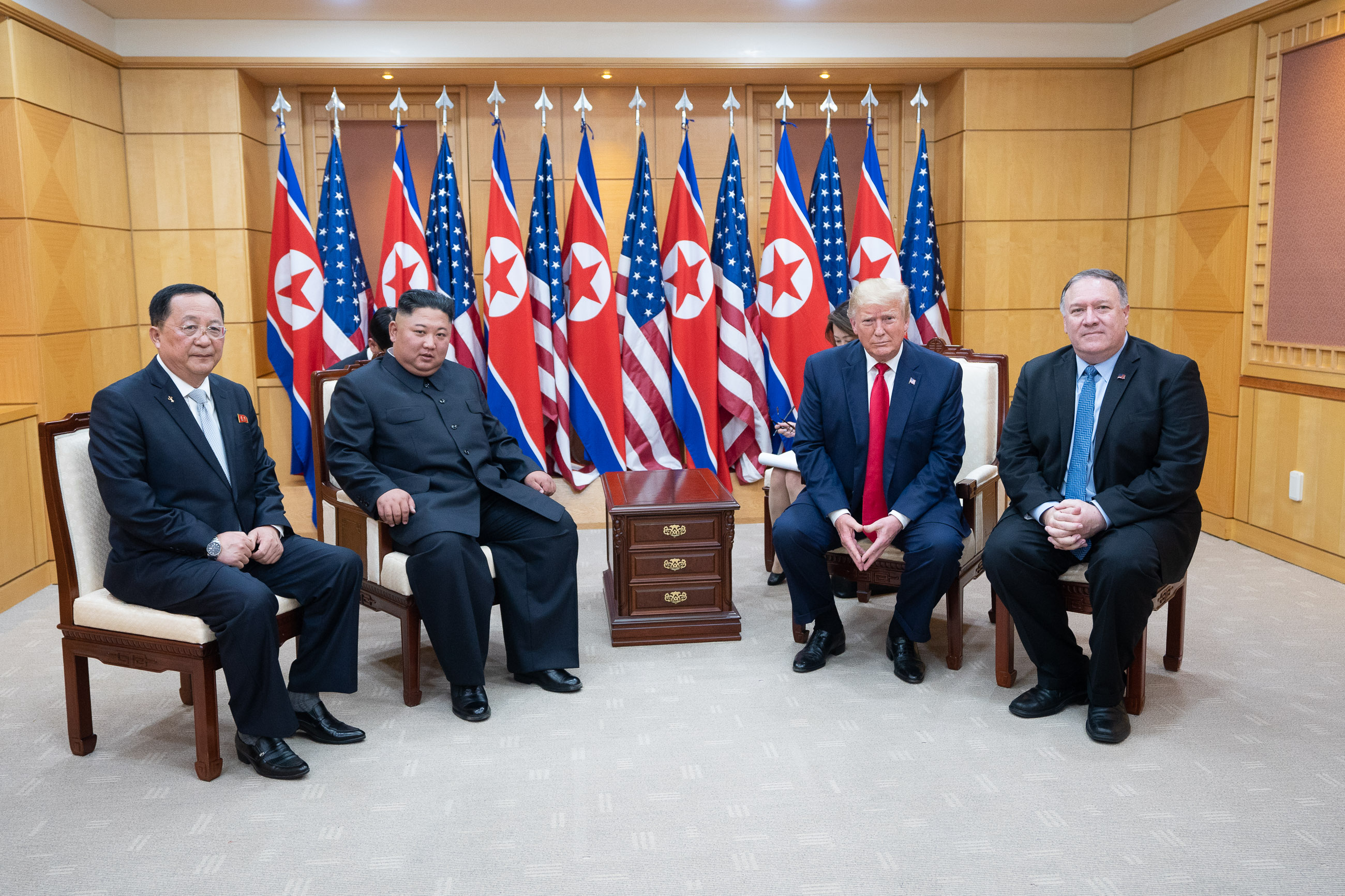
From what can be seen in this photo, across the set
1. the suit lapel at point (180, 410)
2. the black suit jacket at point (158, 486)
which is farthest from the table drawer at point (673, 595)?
the suit lapel at point (180, 410)

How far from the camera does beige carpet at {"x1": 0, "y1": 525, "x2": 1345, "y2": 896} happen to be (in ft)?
7.45

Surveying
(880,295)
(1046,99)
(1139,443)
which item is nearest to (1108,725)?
(1139,443)

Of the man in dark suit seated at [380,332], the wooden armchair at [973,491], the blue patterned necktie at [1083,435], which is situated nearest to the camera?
the blue patterned necktie at [1083,435]

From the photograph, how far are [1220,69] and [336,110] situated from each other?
4.77 meters

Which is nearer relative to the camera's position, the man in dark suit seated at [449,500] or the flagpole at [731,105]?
the man in dark suit seated at [449,500]

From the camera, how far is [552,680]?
3.41 metres

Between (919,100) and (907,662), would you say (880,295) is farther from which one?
(919,100)

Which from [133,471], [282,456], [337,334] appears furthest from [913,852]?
[282,456]

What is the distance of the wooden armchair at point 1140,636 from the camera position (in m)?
3.07

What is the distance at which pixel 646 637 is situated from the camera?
12.6 ft

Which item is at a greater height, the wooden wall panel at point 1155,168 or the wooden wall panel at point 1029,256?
the wooden wall panel at point 1155,168

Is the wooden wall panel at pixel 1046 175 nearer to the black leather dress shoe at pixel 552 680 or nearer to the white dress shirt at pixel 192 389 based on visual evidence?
the black leather dress shoe at pixel 552 680

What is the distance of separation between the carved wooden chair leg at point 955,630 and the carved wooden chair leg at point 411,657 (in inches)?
70.6

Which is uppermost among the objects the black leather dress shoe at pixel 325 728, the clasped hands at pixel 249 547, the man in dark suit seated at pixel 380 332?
the man in dark suit seated at pixel 380 332
